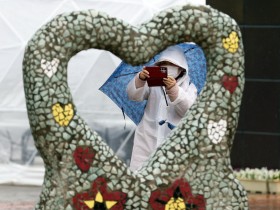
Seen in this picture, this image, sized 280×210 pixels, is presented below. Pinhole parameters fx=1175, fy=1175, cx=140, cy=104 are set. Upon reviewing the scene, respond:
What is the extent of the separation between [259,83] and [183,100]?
8220mm

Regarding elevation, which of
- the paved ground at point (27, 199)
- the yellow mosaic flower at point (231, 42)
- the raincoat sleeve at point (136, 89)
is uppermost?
the yellow mosaic flower at point (231, 42)

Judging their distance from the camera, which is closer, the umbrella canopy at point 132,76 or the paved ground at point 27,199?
the umbrella canopy at point 132,76

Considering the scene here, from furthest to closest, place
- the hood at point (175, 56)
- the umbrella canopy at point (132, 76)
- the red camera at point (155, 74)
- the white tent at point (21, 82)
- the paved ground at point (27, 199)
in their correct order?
the white tent at point (21, 82)
the paved ground at point (27, 199)
the umbrella canopy at point (132, 76)
the hood at point (175, 56)
the red camera at point (155, 74)

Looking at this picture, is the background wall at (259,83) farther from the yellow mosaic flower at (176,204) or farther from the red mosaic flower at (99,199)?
the red mosaic flower at (99,199)

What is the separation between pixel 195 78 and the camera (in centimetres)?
938

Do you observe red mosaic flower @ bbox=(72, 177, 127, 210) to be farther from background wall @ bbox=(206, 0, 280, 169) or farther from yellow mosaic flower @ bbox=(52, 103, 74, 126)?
background wall @ bbox=(206, 0, 280, 169)

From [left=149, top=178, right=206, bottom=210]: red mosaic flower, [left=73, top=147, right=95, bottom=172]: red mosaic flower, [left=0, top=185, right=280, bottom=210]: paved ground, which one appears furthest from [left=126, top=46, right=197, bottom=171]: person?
[left=0, top=185, right=280, bottom=210]: paved ground

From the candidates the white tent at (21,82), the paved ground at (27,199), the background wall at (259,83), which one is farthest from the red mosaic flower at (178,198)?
the background wall at (259,83)

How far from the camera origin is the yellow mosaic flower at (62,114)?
7465 mm

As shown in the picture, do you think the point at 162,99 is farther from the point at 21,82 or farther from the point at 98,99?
the point at 21,82


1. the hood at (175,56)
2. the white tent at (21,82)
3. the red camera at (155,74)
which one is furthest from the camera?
the white tent at (21,82)

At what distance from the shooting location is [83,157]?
7.55m

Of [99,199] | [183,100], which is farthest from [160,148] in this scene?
[183,100]

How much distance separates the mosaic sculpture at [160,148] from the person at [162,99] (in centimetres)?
106
